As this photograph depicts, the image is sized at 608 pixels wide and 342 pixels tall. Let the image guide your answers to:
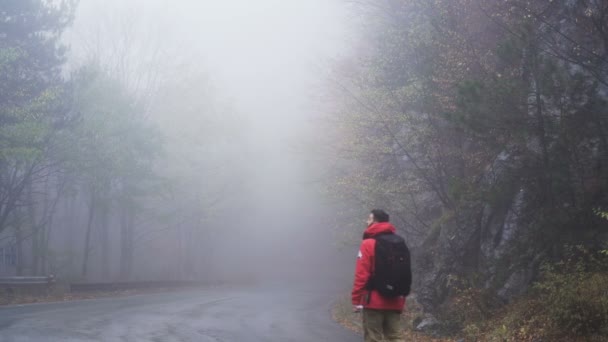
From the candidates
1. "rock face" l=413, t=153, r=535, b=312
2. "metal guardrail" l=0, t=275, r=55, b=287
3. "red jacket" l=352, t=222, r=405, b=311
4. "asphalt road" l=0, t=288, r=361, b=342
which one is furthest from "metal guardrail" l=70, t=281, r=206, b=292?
"red jacket" l=352, t=222, r=405, b=311

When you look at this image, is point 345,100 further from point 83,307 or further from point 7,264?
point 7,264

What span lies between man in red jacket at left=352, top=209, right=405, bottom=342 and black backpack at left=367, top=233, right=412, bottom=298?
2.3 inches

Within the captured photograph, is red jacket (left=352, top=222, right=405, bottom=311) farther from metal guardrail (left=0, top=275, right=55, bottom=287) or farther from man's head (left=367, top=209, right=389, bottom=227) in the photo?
metal guardrail (left=0, top=275, right=55, bottom=287)

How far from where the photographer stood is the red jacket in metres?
6.87

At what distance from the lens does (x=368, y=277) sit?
686cm

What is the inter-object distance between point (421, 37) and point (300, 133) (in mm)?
9223

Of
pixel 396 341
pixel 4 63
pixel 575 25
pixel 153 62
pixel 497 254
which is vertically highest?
pixel 153 62

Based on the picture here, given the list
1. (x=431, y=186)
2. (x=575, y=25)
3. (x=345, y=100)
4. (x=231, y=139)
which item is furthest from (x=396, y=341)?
(x=231, y=139)

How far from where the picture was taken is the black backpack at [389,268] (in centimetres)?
687

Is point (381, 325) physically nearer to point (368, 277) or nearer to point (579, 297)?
point (368, 277)

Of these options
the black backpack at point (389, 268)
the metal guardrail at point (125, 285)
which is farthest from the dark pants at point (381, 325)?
the metal guardrail at point (125, 285)

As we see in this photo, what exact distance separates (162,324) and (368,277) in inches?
290

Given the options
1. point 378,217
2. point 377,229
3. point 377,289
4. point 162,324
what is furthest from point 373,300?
point 162,324

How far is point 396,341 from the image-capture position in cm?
722
